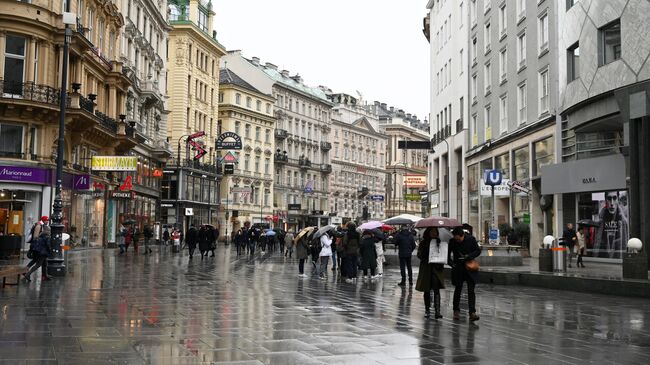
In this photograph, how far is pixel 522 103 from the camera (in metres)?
38.2

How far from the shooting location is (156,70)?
59.0 meters

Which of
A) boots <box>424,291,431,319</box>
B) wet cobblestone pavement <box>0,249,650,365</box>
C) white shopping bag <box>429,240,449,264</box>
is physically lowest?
wet cobblestone pavement <box>0,249,650,365</box>

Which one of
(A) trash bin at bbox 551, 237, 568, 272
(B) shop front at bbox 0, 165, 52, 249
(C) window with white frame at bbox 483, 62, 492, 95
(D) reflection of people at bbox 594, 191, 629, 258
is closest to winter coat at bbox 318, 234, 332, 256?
(A) trash bin at bbox 551, 237, 568, 272

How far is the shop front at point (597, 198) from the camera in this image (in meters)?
27.7

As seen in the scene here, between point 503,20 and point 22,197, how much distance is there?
29179 millimetres

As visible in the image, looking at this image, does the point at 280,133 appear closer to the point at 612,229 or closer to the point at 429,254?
the point at 612,229

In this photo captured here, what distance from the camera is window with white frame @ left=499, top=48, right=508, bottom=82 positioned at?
40.8 m

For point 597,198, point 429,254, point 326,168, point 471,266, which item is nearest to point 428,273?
point 429,254

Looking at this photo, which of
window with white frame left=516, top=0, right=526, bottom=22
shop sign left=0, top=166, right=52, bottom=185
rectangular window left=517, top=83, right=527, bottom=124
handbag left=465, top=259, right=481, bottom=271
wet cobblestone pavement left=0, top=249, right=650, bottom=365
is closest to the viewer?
wet cobblestone pavement left=0, top=249, right=650, bottom=365

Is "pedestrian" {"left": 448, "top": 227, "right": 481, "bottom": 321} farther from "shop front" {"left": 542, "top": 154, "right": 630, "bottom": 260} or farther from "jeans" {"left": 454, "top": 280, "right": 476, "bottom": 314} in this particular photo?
"shop front" {"left": 542, "top": 154, "right": 630, "bottom": 260}

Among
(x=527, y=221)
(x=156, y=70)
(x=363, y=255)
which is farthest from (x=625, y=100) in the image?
(x=156, y=70)

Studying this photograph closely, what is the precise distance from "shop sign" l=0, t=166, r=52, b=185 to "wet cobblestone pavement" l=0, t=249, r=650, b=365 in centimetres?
1662

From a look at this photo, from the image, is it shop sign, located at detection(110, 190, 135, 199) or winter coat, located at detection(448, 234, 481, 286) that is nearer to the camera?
winter coat, located at detection(448, 234, 481, 286)

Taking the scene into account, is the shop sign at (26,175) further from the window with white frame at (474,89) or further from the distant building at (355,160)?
the distant building at (355,160)
